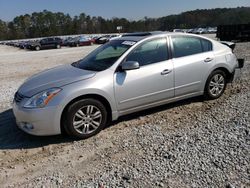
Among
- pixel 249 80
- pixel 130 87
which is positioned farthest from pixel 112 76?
pixel 249 80

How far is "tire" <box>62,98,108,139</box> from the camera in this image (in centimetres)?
439

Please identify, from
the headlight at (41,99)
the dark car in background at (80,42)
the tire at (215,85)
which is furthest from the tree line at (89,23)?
the headlight at (41,99)

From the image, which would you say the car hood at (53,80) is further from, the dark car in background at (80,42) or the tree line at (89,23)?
the tree line at (89,23)

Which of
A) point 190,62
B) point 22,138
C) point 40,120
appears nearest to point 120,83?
point 40,120

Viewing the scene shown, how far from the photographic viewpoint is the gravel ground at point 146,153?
11.2 feet

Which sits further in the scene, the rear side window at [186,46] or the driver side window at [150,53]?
the rear side window at [186,46]

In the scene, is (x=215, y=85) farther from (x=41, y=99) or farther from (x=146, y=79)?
(x=41, y=99)

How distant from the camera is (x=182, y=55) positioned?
17.8 feet

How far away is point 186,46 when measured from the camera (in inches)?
218

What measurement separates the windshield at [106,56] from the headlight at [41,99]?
36.3 inches

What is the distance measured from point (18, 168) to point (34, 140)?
0.85 metres

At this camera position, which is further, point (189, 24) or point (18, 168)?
point (189, 24)

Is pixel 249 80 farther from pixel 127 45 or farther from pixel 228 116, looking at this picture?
pixel 127 45

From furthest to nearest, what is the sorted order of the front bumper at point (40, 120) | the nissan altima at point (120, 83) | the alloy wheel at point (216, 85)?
the alloy wheel at point (216, 85) → the nissan altima at point (120, 83) → the front bumper at point (40, 120)
